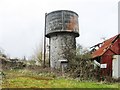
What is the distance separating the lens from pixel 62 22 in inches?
1081

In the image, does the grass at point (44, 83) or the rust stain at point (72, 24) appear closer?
the grass at point (44, 83)

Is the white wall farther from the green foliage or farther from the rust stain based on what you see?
the rust stain

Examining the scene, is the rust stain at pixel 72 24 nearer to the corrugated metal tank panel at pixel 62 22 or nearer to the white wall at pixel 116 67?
the corrugated metal tank panel at pixel 62 22

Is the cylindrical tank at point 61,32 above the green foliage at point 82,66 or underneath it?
above

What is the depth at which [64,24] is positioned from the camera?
27.3m

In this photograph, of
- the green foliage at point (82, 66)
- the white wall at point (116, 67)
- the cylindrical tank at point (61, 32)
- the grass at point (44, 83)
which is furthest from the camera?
the cylindrical tank at point (61, 32)

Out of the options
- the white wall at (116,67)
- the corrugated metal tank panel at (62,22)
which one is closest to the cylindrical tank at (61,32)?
the corrugated metal tank panel at (62,22)

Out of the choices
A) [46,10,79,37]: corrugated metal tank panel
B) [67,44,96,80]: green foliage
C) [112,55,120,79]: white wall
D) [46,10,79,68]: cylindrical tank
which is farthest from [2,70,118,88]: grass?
[46,10,79,37]: corrugated metal tank panel

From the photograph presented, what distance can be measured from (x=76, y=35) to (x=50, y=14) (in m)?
3.84

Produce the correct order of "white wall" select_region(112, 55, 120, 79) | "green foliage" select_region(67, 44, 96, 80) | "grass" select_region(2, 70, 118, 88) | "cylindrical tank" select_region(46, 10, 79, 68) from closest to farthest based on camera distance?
"grass" select_region(2, 70, 118, 88), "green foliage" select_region(67, 44, 96, 80), "white wall" select_region(112, 55, 120, 79), "cylindrical tank" select_region(46, 10, 79, 68)

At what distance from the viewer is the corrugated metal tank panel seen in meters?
27.2

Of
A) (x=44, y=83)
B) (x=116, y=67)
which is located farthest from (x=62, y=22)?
(x=44, y=83)

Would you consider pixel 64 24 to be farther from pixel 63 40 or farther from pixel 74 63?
pixel 74 63

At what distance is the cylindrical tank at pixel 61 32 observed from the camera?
1069 inches
